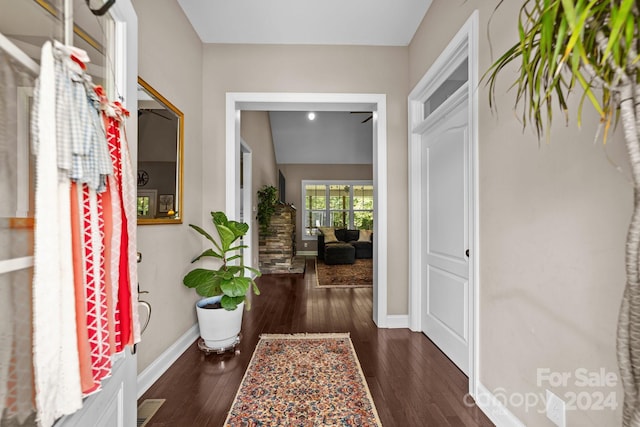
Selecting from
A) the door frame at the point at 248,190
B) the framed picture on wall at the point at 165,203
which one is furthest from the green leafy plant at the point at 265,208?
the framed picture on wall at the point at 165,203

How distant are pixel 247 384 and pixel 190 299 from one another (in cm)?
102

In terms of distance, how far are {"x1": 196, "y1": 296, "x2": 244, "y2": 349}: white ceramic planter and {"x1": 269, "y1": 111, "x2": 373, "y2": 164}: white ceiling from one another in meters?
5.65

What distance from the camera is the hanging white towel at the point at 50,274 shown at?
656 mm

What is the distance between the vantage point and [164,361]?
83.1 inches

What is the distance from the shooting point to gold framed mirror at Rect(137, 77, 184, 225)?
6.35 feet

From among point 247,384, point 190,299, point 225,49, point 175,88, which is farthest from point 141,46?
point 247,384

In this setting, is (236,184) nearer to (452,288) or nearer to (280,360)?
(280,360)

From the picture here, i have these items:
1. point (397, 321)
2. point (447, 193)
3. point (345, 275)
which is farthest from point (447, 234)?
point (345, 275)

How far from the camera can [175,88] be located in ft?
7.77

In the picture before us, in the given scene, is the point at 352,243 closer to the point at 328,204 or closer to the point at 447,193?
the point at 328,204

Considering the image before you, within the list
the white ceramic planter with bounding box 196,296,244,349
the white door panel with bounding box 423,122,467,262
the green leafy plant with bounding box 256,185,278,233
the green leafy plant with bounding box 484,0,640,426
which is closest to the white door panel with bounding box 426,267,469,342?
the white door panel with bounding box 423,122,467,262

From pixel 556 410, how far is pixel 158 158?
2.63 metres

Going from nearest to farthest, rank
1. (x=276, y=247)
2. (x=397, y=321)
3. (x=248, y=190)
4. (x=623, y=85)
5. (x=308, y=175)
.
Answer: (x=623, y=85)
(x=397, y=321)
(x=248, y=190)
(x=276, y=247)
(x=308, y=175)

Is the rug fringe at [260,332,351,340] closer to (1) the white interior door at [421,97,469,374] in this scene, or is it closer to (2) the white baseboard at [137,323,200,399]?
(2) the white baseboard at [137,323,200,399]
